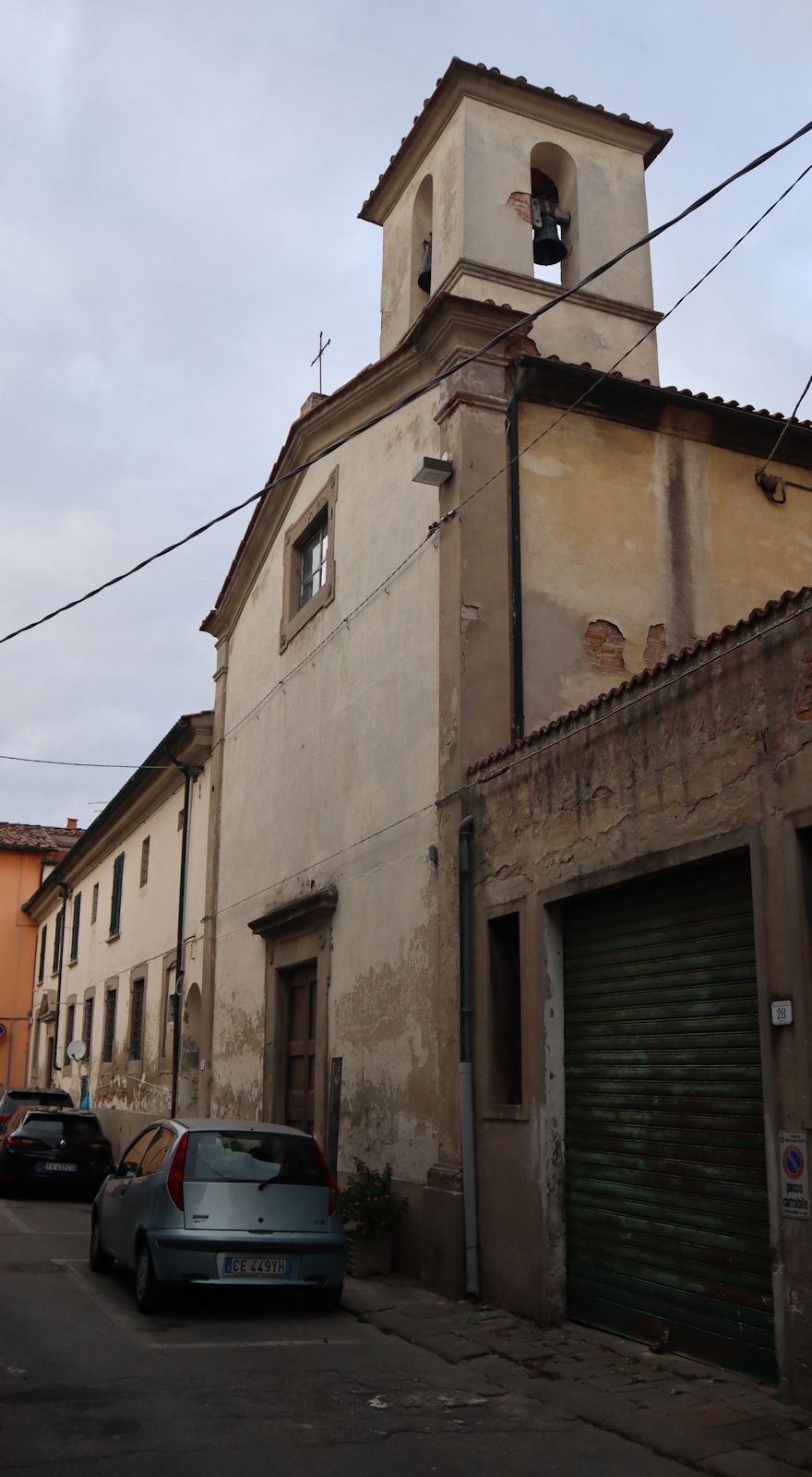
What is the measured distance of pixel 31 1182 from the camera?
18172mm

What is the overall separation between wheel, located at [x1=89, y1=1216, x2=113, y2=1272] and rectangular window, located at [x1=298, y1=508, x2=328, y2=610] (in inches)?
301

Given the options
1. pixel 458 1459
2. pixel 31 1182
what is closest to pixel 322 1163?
pixel 458 1459

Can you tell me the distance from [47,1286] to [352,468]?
29.4 feet

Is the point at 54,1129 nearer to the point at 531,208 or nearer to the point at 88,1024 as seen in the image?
the point at 88,1024

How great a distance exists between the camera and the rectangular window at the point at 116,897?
2706cm

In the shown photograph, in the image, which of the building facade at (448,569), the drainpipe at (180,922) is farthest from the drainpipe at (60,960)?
the building facade at (448,569)

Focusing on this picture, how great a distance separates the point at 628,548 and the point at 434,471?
2.04 meters

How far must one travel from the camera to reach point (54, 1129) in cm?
1852

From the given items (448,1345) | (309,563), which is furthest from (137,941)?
(448,1345)

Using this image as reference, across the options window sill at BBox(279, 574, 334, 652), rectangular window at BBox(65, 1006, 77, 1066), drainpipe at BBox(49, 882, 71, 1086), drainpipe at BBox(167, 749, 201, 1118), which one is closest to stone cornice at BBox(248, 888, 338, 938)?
window sill at BBox(279, 574, 334, 652)

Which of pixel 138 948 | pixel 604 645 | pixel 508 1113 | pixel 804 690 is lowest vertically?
pixel 508 1113

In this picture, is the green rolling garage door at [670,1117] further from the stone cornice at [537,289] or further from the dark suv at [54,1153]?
the dark suv at [54,1153]

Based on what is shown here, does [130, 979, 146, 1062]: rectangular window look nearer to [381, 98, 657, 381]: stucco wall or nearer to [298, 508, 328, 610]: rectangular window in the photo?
[298, 508, 328, 610]: rectangular window

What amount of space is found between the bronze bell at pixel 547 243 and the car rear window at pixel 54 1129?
12.9 metres
